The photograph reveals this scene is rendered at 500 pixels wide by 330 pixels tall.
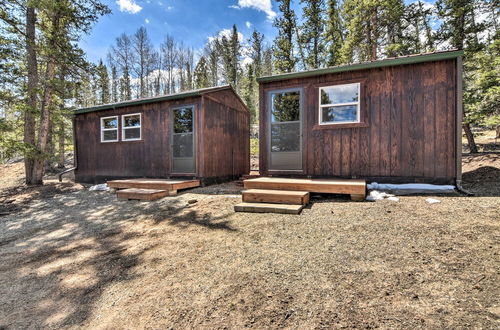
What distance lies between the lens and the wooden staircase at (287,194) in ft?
12.8

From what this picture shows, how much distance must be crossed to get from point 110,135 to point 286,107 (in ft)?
22.2

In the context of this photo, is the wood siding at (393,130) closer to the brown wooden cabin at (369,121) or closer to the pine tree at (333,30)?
the brown wooden cabin at (369,121)

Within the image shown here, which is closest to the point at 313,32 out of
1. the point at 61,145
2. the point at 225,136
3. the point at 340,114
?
the point at 225,136

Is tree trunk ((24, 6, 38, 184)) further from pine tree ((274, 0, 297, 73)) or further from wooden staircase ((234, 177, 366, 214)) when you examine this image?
pine tree ((274, 0, 297, 73))

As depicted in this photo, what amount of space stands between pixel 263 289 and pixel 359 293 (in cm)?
72

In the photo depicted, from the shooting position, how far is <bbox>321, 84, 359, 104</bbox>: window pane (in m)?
5.62

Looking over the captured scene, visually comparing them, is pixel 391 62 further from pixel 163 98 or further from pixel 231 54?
pixel 231 54

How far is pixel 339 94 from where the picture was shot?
18.8 feet

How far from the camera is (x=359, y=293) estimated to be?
179 cm

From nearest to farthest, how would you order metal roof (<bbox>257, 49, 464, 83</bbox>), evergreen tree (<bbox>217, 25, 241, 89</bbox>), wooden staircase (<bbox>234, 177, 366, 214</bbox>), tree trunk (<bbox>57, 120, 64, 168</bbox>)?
wooden staircase (<bbox>234, 177, 366, 214</bbox>) → metal roof (<bbox>257, 49, 464, 83</bbox>) → tree trunk (<bbox>57, 120, 64, 168</bbox>) → evergreen tree (<bbox>217, 25, 241, 89</bbox>)

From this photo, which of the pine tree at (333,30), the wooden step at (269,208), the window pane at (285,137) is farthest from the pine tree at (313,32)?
the wooden step at (269,208)

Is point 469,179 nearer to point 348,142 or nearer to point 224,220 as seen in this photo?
point 348,142

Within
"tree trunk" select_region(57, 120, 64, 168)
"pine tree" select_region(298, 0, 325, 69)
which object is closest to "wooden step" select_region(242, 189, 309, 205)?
"tree trunk" select_region(57, 120, 64, 168)

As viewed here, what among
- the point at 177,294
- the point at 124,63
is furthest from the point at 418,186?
the point at 124,63
